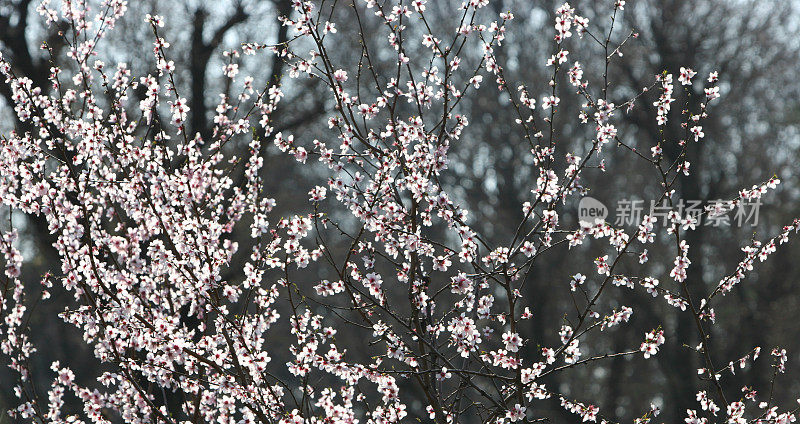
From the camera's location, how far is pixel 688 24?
1330cm

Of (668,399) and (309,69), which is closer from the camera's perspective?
(309,69)

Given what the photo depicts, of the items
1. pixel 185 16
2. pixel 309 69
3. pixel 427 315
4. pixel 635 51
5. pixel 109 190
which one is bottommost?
pixel 427 315

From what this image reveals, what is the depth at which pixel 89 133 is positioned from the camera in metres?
4.54

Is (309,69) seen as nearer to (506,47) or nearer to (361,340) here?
(506,47)

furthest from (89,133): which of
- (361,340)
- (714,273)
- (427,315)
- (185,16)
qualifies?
(714,273)

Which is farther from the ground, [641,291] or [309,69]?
[641,291]

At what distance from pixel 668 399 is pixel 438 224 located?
5843 mm

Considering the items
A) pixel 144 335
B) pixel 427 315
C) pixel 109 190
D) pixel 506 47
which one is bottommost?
pixel 144 335

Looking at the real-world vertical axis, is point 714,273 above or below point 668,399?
above

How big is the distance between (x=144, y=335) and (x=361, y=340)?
40.1ft

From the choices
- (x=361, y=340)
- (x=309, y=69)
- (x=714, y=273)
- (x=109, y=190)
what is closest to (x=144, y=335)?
(x=109, y=190)

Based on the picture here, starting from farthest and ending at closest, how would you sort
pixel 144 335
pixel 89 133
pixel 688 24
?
pixel 688 24, pixel 89 133, pixel 144 335

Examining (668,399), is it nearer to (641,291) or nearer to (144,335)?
(641,291)

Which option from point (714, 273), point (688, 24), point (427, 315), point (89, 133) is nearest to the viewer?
point (427, 315)
